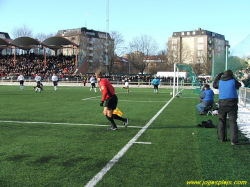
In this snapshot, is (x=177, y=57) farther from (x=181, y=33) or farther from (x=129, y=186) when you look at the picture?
(x=129, y=186)

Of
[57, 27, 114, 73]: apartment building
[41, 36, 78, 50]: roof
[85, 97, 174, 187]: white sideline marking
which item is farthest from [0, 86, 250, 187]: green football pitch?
[57, 27, 114, 73]: apartment building

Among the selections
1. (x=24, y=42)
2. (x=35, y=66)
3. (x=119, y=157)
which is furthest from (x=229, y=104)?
(x=24, y=42)

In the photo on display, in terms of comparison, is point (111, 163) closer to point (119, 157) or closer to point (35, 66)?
point (119, 157)

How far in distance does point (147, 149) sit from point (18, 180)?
8.90 ft

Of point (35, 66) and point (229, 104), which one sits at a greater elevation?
point (35, 66)

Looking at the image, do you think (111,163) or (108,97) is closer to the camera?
(111,163)

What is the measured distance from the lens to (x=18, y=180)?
13.1 ft

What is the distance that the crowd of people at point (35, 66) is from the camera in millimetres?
55906

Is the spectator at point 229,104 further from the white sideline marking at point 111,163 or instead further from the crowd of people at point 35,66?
the crowd of people at point 35,66

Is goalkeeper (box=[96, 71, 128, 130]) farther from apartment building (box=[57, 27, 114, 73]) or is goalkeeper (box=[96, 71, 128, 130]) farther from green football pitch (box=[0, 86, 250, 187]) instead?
apartment building (box=[57, 27, 114, 73])

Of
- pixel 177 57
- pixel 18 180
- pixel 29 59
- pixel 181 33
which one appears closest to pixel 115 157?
pixel 18 180

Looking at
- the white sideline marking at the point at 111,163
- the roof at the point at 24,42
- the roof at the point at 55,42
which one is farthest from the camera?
the roof at the point at 24,42

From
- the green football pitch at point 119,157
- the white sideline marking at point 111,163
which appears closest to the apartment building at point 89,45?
the green football pitch at point 119,157

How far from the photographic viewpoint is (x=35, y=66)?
194 ft
